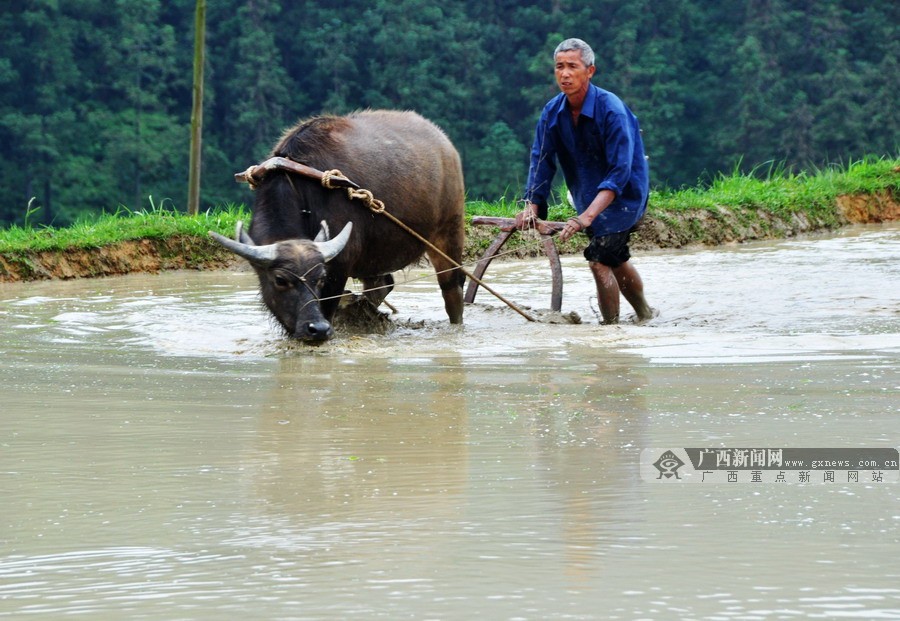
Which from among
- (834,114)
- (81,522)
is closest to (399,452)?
(81,522)

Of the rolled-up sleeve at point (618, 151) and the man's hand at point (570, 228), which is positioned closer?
the man's hand at point (570, 228)

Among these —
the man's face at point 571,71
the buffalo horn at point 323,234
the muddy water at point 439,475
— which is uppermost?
the man's face at point 571,71

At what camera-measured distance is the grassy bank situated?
451 inches

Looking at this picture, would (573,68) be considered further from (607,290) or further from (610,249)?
(607,290)

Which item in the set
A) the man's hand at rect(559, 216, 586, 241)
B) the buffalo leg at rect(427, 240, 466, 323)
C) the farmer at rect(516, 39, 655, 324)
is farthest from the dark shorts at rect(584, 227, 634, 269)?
the buffalo leg at rect(427, 240, 466, 323)

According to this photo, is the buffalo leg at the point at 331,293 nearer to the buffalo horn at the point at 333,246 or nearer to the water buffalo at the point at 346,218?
the water buffalo at the point at 346,218

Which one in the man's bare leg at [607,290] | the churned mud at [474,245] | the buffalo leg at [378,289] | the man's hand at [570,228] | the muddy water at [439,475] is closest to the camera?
the muddy water at [439,475]

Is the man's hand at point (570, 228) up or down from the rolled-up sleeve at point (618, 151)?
down

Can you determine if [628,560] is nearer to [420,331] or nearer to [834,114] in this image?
[420,331]

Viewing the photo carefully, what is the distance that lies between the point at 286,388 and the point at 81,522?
91.0 inches

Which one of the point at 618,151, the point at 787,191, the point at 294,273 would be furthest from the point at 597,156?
the point at 787,191

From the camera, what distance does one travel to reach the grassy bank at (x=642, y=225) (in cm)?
1145

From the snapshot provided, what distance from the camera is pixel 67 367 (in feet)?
21.1

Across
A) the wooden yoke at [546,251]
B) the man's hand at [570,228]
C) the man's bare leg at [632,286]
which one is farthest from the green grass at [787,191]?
the man's hand at [570,228]
